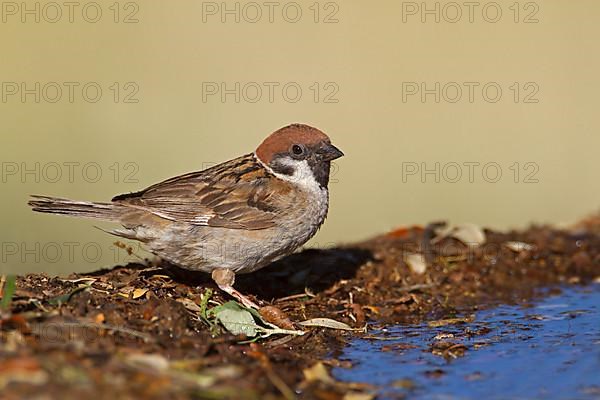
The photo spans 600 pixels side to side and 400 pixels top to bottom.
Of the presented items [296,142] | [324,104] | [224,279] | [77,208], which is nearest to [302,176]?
[296,142]

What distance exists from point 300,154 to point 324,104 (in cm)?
678

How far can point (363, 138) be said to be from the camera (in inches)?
481

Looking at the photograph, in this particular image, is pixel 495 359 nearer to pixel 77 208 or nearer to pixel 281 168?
pixel 281 168

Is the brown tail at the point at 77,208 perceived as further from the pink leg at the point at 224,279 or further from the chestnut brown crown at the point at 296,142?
the chestnut brown crown at the point at 296,142

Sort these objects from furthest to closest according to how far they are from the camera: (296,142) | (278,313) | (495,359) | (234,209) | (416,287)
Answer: (416,287) < (296,142) < (234,209) < (278,313) < (495,359)

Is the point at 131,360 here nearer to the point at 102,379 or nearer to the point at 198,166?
the point at 102,379

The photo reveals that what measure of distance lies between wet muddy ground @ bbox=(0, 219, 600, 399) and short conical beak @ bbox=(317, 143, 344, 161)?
0.91 m

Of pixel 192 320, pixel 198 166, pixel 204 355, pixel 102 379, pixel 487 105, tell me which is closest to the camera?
pixel 102 379

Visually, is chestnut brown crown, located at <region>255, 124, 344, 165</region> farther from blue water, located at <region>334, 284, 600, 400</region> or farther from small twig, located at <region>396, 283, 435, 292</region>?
blue water, located at <region>334, 284, 600, 400</region>

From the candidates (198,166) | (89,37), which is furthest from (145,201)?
(89,37)

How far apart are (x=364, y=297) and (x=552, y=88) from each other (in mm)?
7887

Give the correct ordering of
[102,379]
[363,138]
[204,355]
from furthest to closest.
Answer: [363,138] → [204,355] → [102,379]

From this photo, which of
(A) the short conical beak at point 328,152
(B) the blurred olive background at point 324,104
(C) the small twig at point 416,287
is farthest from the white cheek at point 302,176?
(B) the blurred olive background at point 324,104

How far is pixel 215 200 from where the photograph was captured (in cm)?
587
